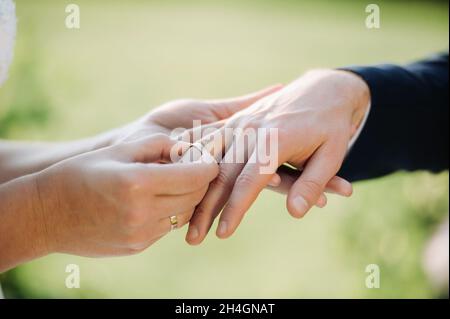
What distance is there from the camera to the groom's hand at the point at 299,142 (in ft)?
4.01

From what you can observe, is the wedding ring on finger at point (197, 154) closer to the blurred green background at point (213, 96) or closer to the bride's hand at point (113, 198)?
the bride's hand at point (113, 198)

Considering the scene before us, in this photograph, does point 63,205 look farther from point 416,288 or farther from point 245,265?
point 416,288

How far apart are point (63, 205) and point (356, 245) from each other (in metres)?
2.07

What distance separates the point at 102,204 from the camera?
39.8 inches

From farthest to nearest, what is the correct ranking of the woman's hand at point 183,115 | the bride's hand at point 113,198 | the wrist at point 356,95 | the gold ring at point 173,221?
the woman's hand at point 183,115 < the wrist at point 356,95 < the gold ring at point 173,221 < the bride's hand at point 113,198

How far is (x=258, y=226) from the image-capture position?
2.79 metres

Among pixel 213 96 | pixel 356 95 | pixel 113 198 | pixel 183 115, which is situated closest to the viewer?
pixel 113 198

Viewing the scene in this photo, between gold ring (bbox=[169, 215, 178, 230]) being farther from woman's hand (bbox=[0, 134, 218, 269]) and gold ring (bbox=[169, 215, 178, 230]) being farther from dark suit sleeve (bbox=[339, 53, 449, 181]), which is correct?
dark suit sleeve (bbox=[339, 53, 449, 181])

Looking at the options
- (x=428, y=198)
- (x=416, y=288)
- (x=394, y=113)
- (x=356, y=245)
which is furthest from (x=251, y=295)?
(x=394, y=113)

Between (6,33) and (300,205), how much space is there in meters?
0.78

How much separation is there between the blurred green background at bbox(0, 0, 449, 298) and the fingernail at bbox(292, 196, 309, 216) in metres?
1.53

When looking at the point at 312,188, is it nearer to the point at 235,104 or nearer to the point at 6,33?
the point at 235,104

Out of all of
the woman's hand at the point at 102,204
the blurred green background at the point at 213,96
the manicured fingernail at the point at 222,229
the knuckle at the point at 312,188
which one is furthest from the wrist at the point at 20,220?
the blurred green background at the point at 213,96

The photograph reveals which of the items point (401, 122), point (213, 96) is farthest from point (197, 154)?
point (213, 96)
